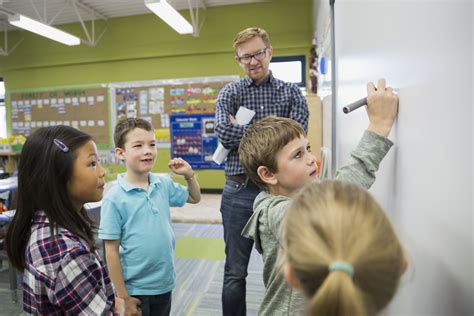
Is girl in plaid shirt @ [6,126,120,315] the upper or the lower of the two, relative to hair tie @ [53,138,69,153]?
lower

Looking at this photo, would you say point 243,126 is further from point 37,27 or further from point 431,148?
point 37,27

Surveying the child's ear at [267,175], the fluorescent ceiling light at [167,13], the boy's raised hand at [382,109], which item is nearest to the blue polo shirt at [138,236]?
the child's ear at [267,175]

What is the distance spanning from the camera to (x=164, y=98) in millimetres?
5797

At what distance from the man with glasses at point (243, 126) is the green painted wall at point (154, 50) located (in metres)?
4.04

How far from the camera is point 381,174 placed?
38.1 inches

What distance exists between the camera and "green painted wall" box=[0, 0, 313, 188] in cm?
531

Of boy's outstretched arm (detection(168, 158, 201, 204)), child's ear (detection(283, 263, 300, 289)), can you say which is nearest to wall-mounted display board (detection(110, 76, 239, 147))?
boy's outstretched arm (detection(168, 158, 201, 204))

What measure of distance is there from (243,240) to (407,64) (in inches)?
40.5

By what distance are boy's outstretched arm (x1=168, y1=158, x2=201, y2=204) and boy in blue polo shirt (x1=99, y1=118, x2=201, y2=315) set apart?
0.37ft

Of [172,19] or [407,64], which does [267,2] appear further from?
[407,64]

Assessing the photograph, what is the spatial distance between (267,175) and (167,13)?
3728 mm

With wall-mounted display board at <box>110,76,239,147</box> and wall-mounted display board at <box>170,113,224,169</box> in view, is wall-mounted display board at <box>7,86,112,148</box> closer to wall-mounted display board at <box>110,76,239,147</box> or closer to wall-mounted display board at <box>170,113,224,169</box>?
wall-mounted display board at <box>110,76,239,147</box>

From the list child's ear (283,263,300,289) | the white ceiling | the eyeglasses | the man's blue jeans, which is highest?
the white ceiling

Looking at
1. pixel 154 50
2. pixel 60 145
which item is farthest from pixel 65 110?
pixel 60 145
